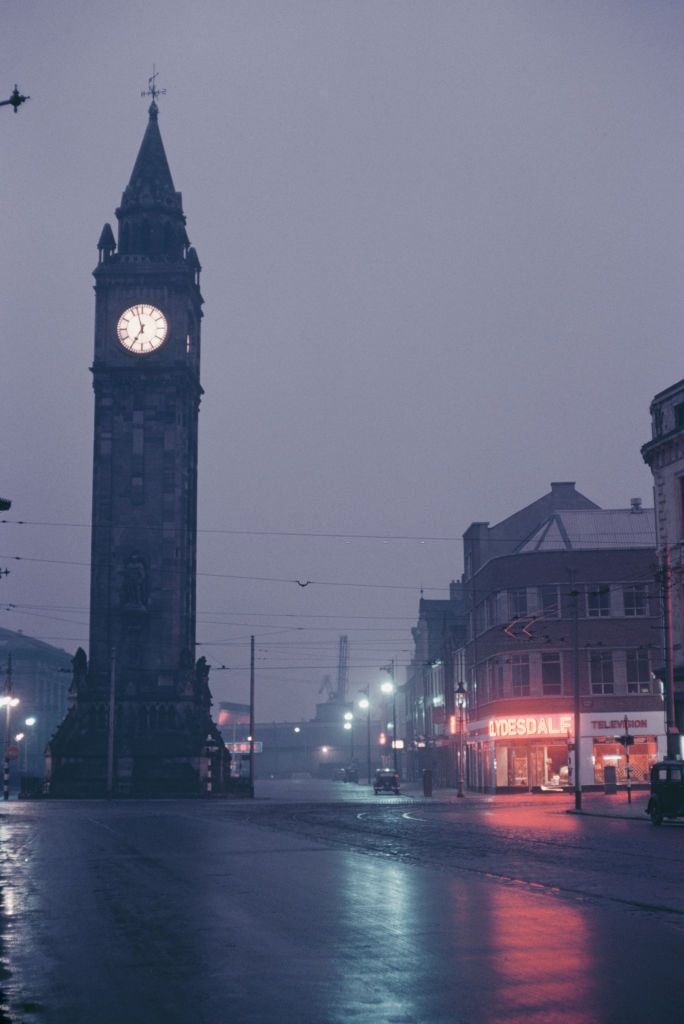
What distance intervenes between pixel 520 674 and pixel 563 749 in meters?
5.35

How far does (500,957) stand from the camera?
12492mm

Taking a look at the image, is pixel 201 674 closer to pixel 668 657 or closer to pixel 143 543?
pixel 143 543

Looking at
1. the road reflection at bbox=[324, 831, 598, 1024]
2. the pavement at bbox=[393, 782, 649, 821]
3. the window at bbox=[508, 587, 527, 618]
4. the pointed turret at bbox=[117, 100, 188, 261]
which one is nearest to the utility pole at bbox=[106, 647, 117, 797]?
the pavement at bbox=[393, 782, 649, 821]

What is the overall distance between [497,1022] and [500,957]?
9.96 ft

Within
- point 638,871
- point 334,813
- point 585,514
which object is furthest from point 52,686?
point 638,871

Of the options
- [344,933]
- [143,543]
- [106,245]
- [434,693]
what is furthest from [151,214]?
[344,933]

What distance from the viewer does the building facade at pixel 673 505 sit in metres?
54.6

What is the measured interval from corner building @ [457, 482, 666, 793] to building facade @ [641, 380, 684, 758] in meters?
20.3

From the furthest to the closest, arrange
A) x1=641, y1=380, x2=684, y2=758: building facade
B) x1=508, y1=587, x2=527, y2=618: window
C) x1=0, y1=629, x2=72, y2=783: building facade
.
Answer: x1=0, y1=629, x2=72, y2=783: building facade
x1=508, y1=587, x2=527, y2=618: window
x1=641, y1=380, x2=684, y2=758: building facade

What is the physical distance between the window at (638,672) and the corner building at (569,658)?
0.20ft

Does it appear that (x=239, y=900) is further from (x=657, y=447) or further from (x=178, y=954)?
(x=657, y=447)

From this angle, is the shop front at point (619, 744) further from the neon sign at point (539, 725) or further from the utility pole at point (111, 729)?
the utility pole at point (111, 729)

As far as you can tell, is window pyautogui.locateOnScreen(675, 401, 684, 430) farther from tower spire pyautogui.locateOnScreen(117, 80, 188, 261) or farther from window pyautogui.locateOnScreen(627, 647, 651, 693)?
tower spire pyautogui.locateOnScreen(117, 80, 188, 261)

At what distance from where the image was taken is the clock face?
3396 inches
